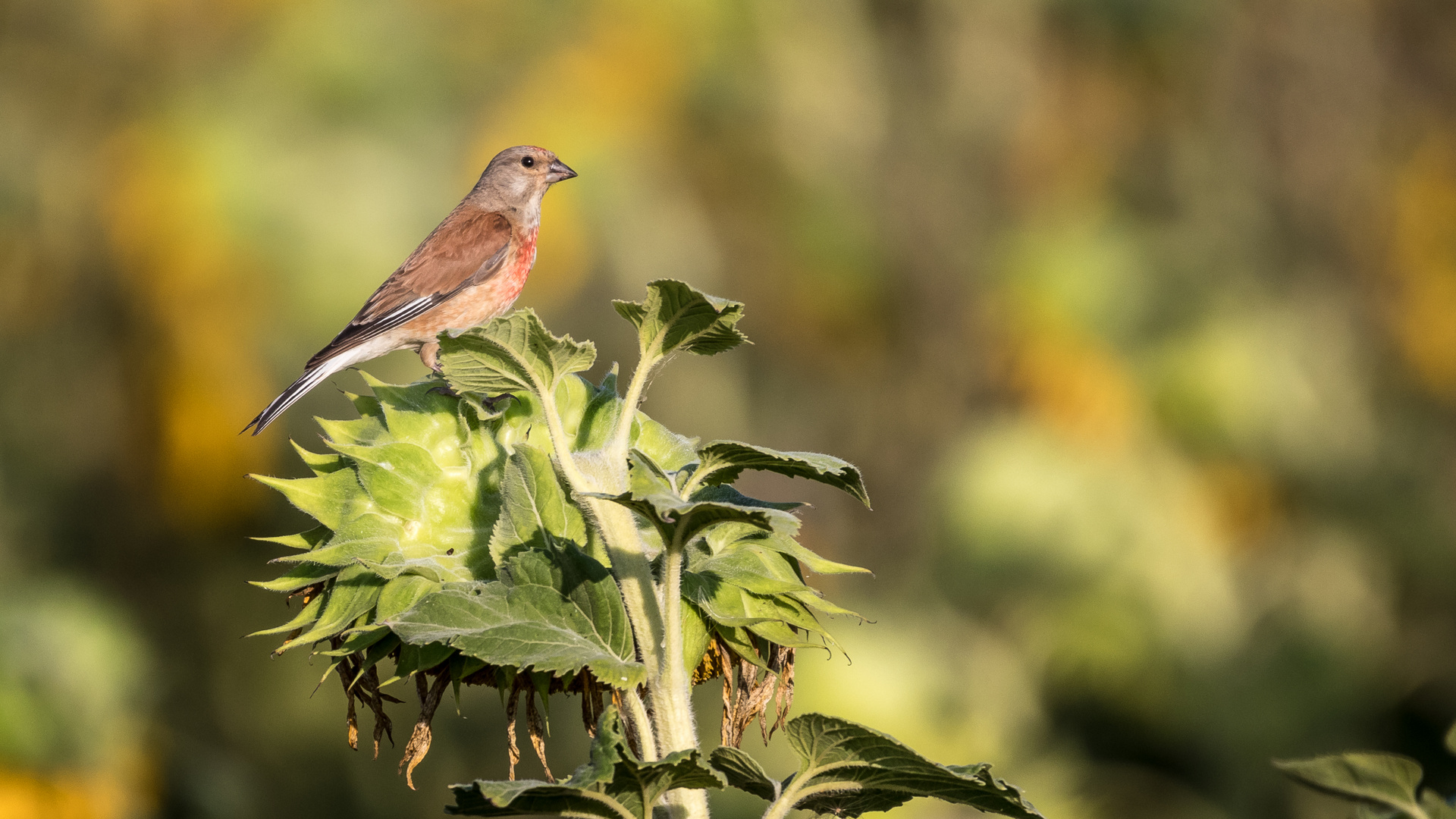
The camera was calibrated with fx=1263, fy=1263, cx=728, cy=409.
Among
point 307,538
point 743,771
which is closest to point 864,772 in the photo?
point 743,771

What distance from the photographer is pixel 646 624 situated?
3.51 feet

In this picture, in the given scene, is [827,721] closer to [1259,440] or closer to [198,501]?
[1259,440]

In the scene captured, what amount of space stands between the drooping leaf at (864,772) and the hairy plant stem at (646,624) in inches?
2.2

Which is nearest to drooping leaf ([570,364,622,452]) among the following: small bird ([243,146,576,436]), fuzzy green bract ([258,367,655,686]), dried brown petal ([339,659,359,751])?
fuzzy green bract ([258,367,655,686])

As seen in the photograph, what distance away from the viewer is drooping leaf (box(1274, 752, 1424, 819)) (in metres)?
0.95

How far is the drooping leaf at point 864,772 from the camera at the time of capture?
92 cm

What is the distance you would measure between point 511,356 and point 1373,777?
0.76m

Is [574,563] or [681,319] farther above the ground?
[681,319]

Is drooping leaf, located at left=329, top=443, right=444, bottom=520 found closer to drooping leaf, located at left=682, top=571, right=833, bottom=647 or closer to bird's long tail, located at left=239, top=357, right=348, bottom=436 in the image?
Answer: drooping leaf, located at left=682, top=571, right=833, bottom=647

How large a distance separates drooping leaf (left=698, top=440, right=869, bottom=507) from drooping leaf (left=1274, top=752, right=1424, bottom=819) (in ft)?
1.27

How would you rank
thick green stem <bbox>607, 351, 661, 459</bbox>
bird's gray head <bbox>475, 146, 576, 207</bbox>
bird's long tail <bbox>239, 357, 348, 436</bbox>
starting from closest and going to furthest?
thick green stem <bbox>607, 351, 661, 459</bbox> < bird's long tail <bbox>239, 357, 348, 436</bbox> < bird's gray head <bbox>475, 146, 576, 207</bbox>

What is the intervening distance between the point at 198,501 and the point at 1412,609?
6.09 metres

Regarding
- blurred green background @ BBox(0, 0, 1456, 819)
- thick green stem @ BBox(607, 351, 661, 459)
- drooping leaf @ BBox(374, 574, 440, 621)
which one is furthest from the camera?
blurred green background @ BBox(0, 0, 1456, 819)

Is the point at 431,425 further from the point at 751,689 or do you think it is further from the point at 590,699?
the point at 751,689
